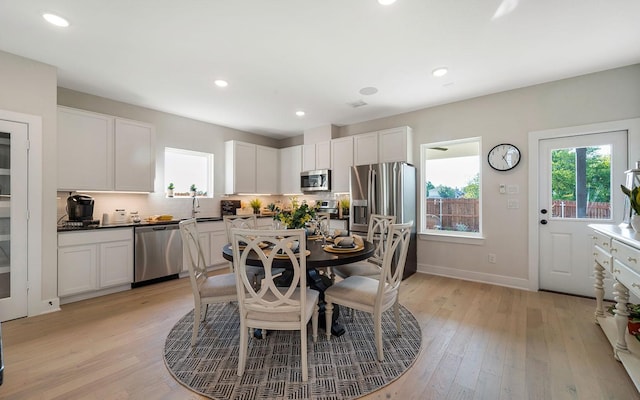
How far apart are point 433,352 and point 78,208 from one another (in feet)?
13.9

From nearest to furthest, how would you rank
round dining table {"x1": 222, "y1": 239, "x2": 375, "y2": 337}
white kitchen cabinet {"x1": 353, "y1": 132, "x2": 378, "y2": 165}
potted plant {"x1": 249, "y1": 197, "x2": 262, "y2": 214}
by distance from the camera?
round dining table {"x1": 222, "y1": 239, "x2": 375, "y2": 337} → white kitchen cabinet {"x1": 353, "y1": 132, "x2": 378, "y2": 165} → potted plant {"x1": 249, "y1": 197, "x2": 262, "y2": 214}

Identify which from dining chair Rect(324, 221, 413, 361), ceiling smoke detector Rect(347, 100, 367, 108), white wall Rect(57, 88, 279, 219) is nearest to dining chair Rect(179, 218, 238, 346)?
dining chair Rect(324, 221, 413, 361)

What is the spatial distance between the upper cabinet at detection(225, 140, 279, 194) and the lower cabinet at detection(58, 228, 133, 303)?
200 centimetres

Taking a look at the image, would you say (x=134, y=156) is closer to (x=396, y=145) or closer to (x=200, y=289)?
(x=200, y=289)

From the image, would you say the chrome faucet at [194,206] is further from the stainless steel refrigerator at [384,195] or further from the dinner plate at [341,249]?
the dinner plate at [341,249]

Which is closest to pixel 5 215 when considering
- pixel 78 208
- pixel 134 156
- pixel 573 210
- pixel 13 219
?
pixel 13 219

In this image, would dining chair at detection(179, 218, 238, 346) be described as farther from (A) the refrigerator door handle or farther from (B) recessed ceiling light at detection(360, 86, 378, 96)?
(B) recessed ceiling light at detection(360, 86, 378, 96)

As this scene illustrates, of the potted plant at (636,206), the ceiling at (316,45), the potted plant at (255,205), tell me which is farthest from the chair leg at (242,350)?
the potted plant at (255,205)

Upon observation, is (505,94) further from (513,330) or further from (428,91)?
(513,330)

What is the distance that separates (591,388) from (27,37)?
5.10 m

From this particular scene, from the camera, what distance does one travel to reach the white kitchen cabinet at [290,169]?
569 centimetres

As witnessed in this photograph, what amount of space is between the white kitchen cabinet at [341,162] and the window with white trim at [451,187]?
1.23 meters

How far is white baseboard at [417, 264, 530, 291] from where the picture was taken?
3.59 metres

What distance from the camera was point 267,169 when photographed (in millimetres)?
5797
